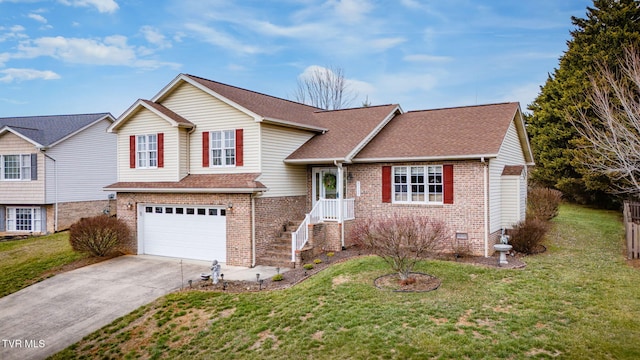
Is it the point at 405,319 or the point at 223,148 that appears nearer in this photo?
the point at 405,319

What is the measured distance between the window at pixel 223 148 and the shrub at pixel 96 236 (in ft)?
16.1

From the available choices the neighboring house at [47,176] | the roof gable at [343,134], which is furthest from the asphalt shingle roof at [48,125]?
the roof gable at [343,134]

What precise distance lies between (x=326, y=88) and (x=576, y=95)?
2185 centimetres

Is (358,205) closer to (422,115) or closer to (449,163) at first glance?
(449,163)

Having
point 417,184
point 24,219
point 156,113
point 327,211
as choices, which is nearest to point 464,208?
point 417,184

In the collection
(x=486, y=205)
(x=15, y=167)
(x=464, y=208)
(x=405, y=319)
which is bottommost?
(x=405, y=319)

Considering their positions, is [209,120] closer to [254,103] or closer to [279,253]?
[254,103]

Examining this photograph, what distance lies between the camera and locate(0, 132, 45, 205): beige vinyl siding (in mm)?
23484

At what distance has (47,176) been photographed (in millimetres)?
23578

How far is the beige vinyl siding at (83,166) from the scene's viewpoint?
24.0m

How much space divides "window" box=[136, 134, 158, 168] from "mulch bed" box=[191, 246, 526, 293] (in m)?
6.74

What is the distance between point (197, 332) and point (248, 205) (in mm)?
5724

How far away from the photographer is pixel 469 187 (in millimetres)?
13758

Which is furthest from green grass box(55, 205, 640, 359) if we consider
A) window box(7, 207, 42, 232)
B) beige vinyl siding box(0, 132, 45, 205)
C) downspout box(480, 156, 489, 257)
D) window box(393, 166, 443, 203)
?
window box(7, 207, 42, 232)
